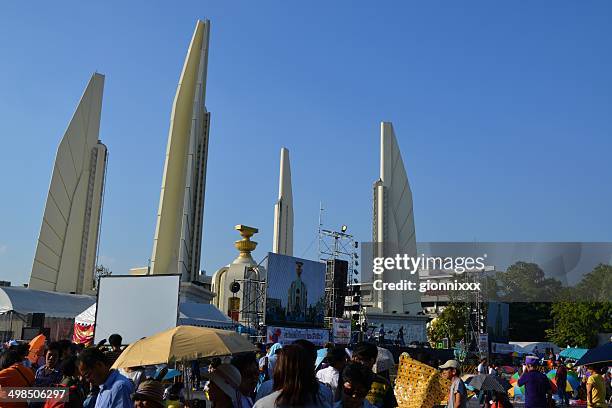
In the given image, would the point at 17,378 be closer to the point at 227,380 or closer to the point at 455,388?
the point at 227,380

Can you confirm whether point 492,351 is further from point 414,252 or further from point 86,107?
point 86,107

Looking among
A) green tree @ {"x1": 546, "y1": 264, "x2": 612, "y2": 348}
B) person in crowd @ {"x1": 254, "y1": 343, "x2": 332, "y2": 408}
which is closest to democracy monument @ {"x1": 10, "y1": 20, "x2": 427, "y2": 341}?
green tree @ {"x1": 546, "y1": 264, "x2": 612, "y2": 348}

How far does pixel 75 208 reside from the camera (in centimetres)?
3962

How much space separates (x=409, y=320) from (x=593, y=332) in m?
16.7

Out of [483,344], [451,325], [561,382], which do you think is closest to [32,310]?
[561,382]

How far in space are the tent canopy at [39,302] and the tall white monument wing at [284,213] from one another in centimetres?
2835

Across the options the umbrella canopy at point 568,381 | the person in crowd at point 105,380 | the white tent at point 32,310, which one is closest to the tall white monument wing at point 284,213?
the white tent at point 32,310

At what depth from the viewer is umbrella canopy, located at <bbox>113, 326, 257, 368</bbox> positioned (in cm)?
572

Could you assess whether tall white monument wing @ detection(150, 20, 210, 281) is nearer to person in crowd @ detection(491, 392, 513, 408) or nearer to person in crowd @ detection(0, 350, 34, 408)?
person in crowd @ detection(491, 392, 513, 408)

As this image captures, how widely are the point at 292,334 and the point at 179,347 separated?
1811 centimetres

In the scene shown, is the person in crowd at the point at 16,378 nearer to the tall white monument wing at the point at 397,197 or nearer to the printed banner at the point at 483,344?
the printed banner at the point at 483,344

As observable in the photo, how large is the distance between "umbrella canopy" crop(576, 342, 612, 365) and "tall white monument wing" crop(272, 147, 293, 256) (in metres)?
50.0

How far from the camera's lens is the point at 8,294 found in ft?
81.8

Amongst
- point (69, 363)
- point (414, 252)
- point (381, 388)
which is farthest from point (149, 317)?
point (414, 252)
